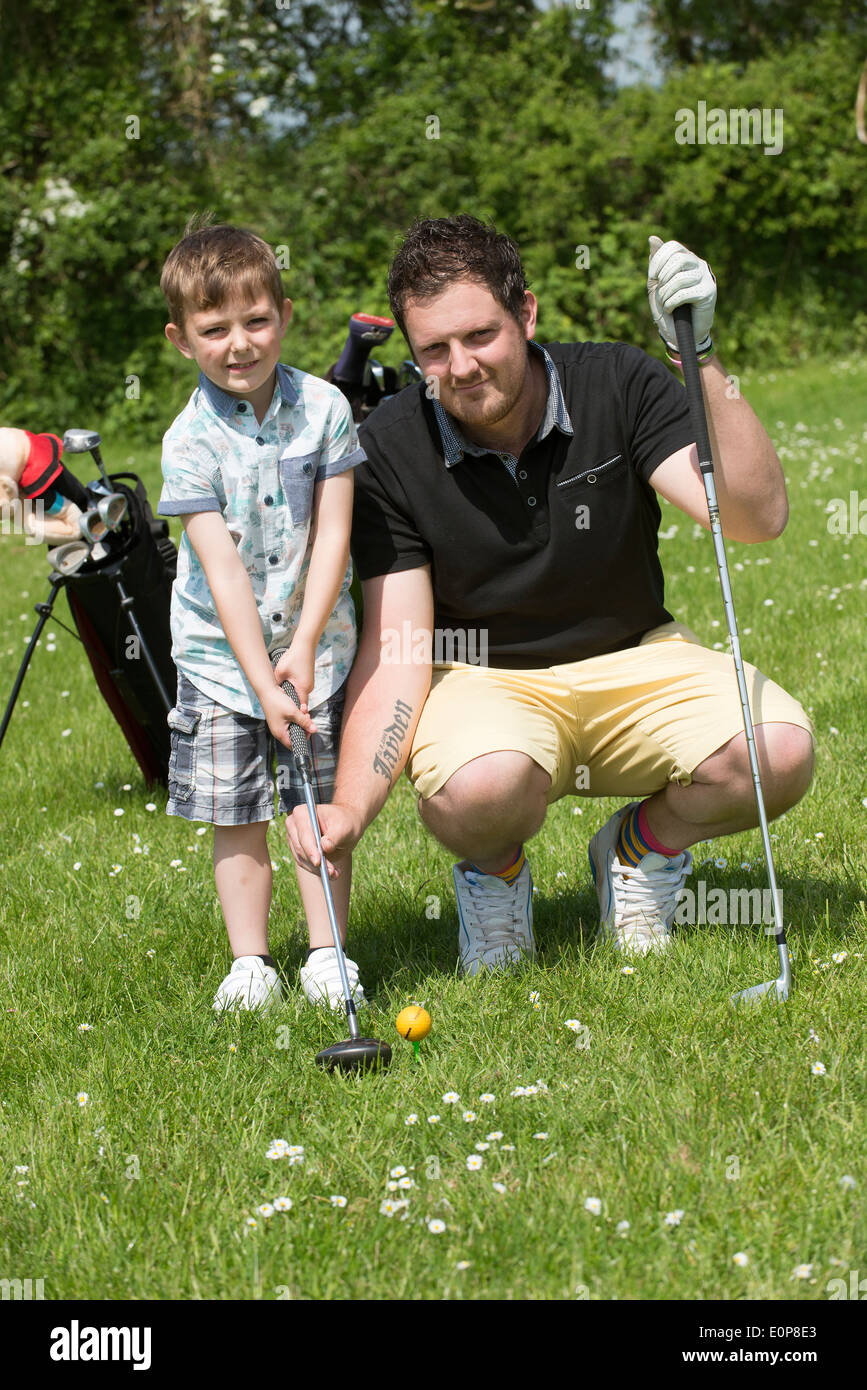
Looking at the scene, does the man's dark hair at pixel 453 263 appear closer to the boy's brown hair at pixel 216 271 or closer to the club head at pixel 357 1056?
the boy's brown hair at pixel 216 271

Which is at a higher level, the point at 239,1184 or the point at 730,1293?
the point at 239,1184

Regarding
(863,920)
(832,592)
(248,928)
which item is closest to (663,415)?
(863,920)

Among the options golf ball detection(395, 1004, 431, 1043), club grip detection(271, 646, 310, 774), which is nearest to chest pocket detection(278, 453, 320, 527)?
club grip detection(271, 646, 310, 774)

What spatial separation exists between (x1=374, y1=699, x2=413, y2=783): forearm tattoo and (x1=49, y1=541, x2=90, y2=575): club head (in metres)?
1.68

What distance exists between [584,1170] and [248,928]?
1.20 metres

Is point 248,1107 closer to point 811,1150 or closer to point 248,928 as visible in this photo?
point 248,928

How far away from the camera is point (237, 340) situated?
307 centimetres

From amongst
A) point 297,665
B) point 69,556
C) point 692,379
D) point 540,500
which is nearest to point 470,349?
point 540,500

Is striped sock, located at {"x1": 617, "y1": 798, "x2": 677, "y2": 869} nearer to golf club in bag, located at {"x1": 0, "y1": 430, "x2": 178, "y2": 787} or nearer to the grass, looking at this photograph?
the grass

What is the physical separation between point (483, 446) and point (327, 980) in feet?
4.49

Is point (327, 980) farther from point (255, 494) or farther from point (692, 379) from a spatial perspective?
point (692, 379)

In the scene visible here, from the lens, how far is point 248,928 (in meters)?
3.32

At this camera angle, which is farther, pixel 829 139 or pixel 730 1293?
pixel 829 139

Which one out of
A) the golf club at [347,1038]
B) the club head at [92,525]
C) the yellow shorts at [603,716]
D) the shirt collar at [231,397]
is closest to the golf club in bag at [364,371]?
the club head at [92,525]
